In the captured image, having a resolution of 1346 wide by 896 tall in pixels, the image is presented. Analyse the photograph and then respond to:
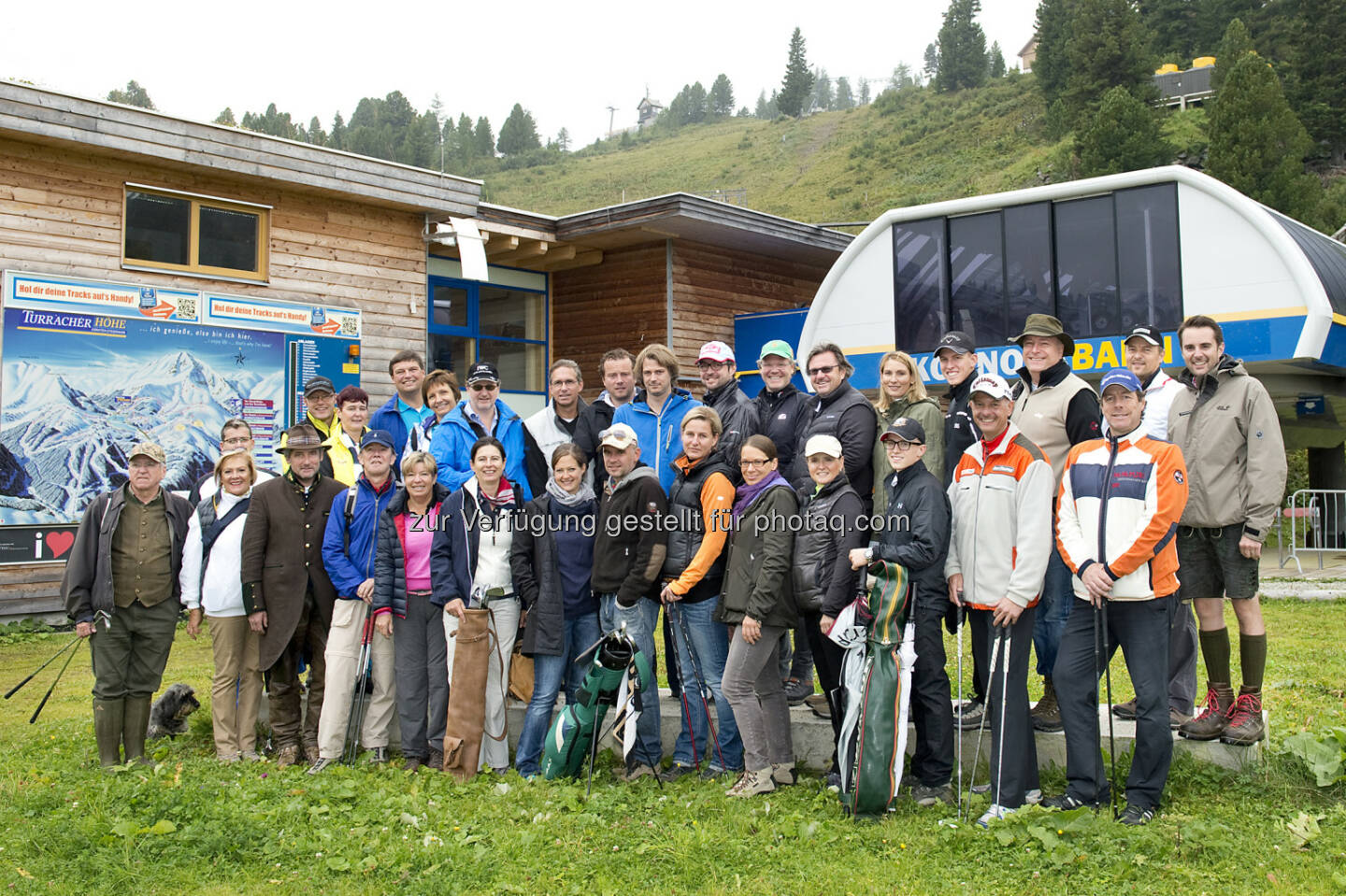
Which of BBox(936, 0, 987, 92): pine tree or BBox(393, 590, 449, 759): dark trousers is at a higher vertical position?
BBox(936, 0, 987, 92): pine tree

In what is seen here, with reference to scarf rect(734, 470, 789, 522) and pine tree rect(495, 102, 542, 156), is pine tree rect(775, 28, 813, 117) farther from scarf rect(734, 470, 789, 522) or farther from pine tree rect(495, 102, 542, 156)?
scarf rect(734, 470, 789, 522)

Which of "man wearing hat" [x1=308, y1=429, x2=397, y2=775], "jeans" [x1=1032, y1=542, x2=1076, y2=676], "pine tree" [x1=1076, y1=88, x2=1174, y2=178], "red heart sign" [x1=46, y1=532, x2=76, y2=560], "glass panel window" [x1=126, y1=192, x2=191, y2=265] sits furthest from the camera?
"pine tree" [x1=1076, y1=88, x2=1174, y2=178]

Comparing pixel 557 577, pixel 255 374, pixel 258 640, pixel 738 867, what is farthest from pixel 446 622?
pixel 255 374

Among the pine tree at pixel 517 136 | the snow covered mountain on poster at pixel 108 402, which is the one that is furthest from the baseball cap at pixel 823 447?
the pine tree at pixel 517 136

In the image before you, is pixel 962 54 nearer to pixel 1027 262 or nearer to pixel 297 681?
pixel 1027 262

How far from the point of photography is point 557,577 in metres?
5.39

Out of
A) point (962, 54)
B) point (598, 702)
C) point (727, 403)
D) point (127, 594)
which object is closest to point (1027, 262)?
point (727, 403)

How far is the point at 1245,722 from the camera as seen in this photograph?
15.0ft

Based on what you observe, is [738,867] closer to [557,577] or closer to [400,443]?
[557,577]

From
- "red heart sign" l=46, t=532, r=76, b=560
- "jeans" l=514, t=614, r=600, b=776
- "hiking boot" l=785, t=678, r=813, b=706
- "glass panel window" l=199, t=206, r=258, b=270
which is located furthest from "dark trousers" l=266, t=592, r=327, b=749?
"glass panel window" l=199, t=206, r=258, b=270

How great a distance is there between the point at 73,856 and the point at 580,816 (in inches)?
85.2

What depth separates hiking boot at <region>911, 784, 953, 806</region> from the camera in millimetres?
4461

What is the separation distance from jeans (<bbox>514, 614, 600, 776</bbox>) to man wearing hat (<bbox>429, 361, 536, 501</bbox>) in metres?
0.91

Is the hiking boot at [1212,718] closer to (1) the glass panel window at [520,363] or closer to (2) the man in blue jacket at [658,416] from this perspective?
(2) the man in blue jacket at [658,416]
